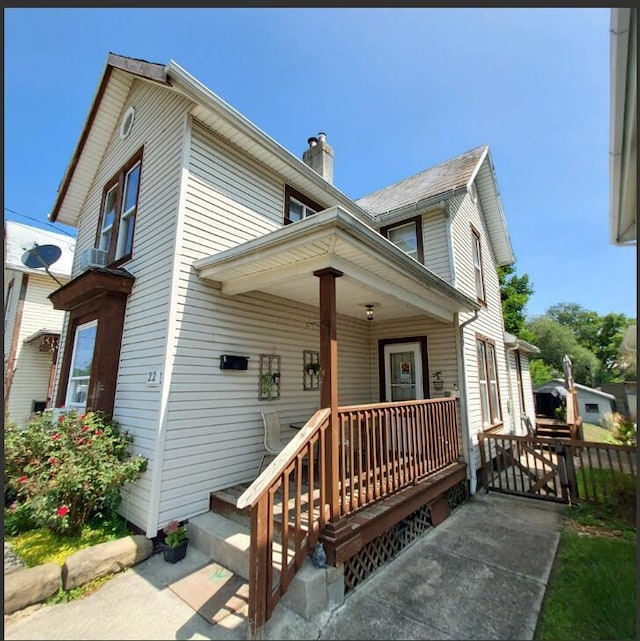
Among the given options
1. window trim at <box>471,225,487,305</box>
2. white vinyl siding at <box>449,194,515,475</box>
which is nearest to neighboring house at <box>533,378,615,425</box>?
white vinyl siding at <box>449,194,515,475</box>

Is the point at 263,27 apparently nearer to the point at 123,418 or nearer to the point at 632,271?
the point at 632,271

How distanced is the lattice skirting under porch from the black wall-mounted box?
2.77 meters

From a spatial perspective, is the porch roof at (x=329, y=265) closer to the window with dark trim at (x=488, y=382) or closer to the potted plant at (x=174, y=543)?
the window with dark trim at (x=488, y=382)

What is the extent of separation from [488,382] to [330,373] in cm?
634

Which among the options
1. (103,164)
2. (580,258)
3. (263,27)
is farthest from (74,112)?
(580,258)

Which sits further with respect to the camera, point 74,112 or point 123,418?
point 74,112

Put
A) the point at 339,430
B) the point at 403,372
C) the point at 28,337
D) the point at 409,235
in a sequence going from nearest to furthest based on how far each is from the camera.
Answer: the point at 339,430
the point at 403,372
the point at 409,235
the point at 28,337

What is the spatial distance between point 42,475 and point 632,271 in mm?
6003

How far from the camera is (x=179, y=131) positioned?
5.14 metres

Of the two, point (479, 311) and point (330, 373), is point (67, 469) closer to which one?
point (330, 373)

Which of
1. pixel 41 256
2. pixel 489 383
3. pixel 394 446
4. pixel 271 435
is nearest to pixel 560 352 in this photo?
pixel 489 383

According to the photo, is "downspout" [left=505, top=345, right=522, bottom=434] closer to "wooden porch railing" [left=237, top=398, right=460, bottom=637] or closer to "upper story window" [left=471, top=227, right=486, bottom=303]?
"upper story window" [left=471, top=227, right=486, bottom=303]

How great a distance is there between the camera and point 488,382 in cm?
828

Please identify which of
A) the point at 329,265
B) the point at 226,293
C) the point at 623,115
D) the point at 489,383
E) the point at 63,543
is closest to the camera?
the point at 623,115
